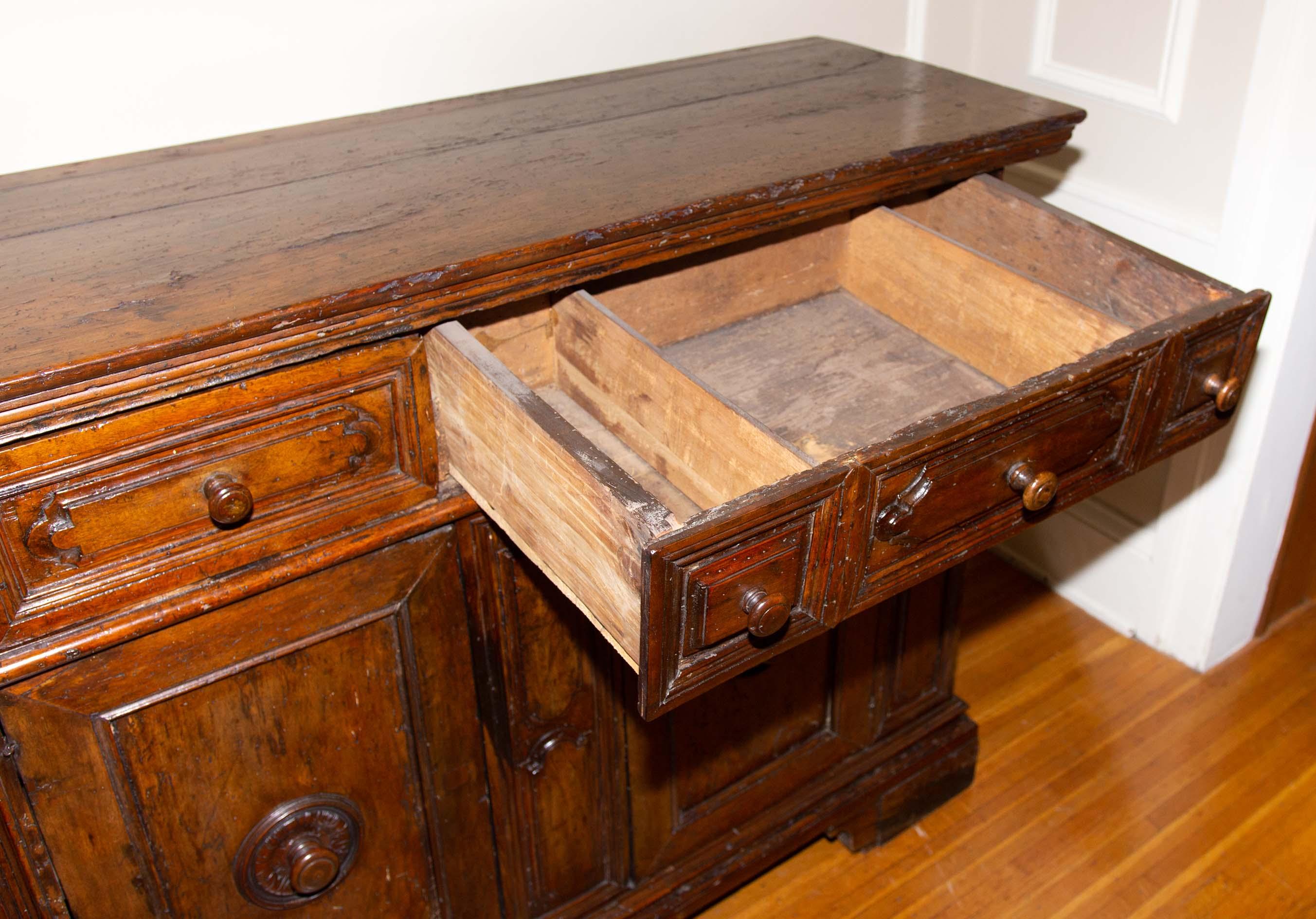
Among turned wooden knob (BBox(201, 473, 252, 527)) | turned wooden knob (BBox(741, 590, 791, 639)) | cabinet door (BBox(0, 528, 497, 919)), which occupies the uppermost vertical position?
turned wooden knob (BBox(201, 473, 252, 527))

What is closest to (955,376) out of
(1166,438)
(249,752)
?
(1166,438)

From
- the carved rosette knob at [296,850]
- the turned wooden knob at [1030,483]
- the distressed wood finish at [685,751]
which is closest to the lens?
the turned wooden knob at [1030,483]

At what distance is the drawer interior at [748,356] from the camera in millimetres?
1083

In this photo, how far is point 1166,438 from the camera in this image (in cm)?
136

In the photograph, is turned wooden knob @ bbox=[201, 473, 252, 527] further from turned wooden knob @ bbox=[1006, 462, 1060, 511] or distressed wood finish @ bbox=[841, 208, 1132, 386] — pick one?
distressed wood finish @ bbox=[841, 208, 1132, 386]

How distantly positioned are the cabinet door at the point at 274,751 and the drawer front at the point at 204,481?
0.22 ft

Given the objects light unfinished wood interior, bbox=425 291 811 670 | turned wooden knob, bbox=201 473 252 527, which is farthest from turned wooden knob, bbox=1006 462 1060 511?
turned wooden knob, bbox=201 473 252 527

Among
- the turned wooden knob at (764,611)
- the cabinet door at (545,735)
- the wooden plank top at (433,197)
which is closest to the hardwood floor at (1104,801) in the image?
the cabinet door at (545,735)

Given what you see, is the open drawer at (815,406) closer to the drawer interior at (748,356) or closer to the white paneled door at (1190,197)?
the drawer interior at (748,356)

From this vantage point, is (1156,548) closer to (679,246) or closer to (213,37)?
(679,246)

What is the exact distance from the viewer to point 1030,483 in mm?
1199

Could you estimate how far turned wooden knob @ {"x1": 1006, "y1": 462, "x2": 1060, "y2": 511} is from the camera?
120cm

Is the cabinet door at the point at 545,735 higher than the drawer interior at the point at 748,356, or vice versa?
the drawer interior at the point at 748,356

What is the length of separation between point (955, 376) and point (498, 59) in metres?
0.80
